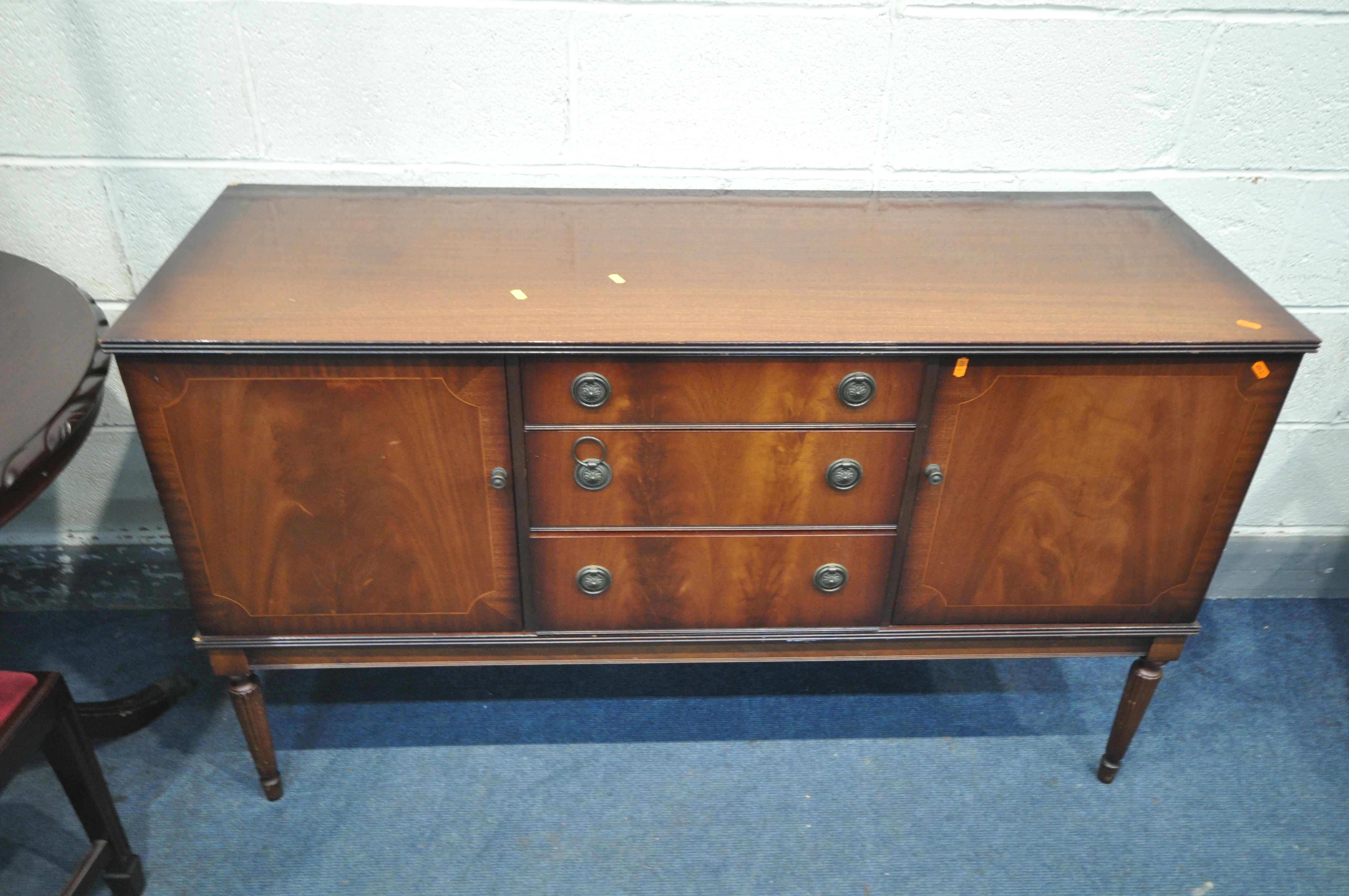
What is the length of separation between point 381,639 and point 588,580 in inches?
13.6

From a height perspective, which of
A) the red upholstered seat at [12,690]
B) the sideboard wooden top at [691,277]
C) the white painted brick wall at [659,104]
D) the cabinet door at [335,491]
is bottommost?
the red upholstered seat at [12,690]

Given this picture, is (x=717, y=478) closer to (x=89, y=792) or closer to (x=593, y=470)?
(x=593, y=470)

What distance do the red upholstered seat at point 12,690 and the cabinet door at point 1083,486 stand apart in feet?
4.14

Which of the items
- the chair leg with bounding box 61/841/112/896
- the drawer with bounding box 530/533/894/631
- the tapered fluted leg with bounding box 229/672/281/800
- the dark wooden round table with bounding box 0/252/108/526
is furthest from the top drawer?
the chair leg with bounding box 61/841/112/896

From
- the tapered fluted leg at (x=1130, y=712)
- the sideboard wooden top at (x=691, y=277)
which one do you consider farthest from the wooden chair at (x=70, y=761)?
the tapered fluted leg at (x=1130, y=712)

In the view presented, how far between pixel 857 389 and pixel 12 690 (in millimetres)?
1218

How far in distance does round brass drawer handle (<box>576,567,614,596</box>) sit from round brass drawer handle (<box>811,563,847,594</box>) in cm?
32

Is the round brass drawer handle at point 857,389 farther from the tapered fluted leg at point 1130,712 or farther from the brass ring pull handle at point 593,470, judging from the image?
the tapered fluted leg at point 1130,712

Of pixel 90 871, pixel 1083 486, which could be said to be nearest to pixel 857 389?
pixel 1083 486

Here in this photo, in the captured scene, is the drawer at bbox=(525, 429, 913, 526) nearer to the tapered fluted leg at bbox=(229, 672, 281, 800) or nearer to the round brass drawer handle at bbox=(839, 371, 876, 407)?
the round brass drawer handle at bbox=(839, 371, 876, 407)

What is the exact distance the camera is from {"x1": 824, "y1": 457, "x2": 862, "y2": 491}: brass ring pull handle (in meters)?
1.41

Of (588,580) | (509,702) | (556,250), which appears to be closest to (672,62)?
(556,250)

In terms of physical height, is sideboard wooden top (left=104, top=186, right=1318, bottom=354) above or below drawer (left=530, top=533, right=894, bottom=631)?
above

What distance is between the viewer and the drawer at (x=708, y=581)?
149cm
